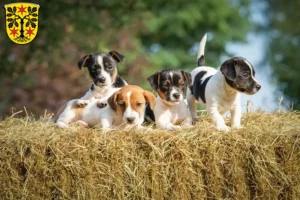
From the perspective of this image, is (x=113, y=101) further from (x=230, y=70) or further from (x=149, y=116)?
(x=230, y=70)

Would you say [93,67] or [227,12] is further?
[227,12]

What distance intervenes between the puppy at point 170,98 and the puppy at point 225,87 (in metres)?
0.35

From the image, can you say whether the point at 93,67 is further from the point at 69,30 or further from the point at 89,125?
the point at 69,30

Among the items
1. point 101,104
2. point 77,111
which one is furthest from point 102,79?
point 77,111

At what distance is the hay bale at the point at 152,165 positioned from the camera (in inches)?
209

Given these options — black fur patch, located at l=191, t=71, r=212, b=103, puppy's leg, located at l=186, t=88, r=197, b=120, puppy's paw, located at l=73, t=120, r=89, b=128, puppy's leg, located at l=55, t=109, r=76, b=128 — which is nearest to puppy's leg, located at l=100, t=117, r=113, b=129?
puppy's paw, located at l=73, t=120, r=89, b=128

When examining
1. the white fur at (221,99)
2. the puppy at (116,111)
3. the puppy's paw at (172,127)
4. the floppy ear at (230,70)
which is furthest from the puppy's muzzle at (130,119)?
the floppy ear at (230,70)

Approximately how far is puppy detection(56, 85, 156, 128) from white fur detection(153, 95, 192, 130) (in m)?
0.32

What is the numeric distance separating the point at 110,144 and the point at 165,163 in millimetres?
587

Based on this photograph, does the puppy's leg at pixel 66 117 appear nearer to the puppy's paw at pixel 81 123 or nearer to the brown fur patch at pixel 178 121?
the puppy's paw at pixel 81 123

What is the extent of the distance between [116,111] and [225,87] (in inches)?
55.6

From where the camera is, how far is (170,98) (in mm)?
6184

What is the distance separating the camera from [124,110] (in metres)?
5.96

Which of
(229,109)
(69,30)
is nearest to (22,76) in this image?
(69,30)
